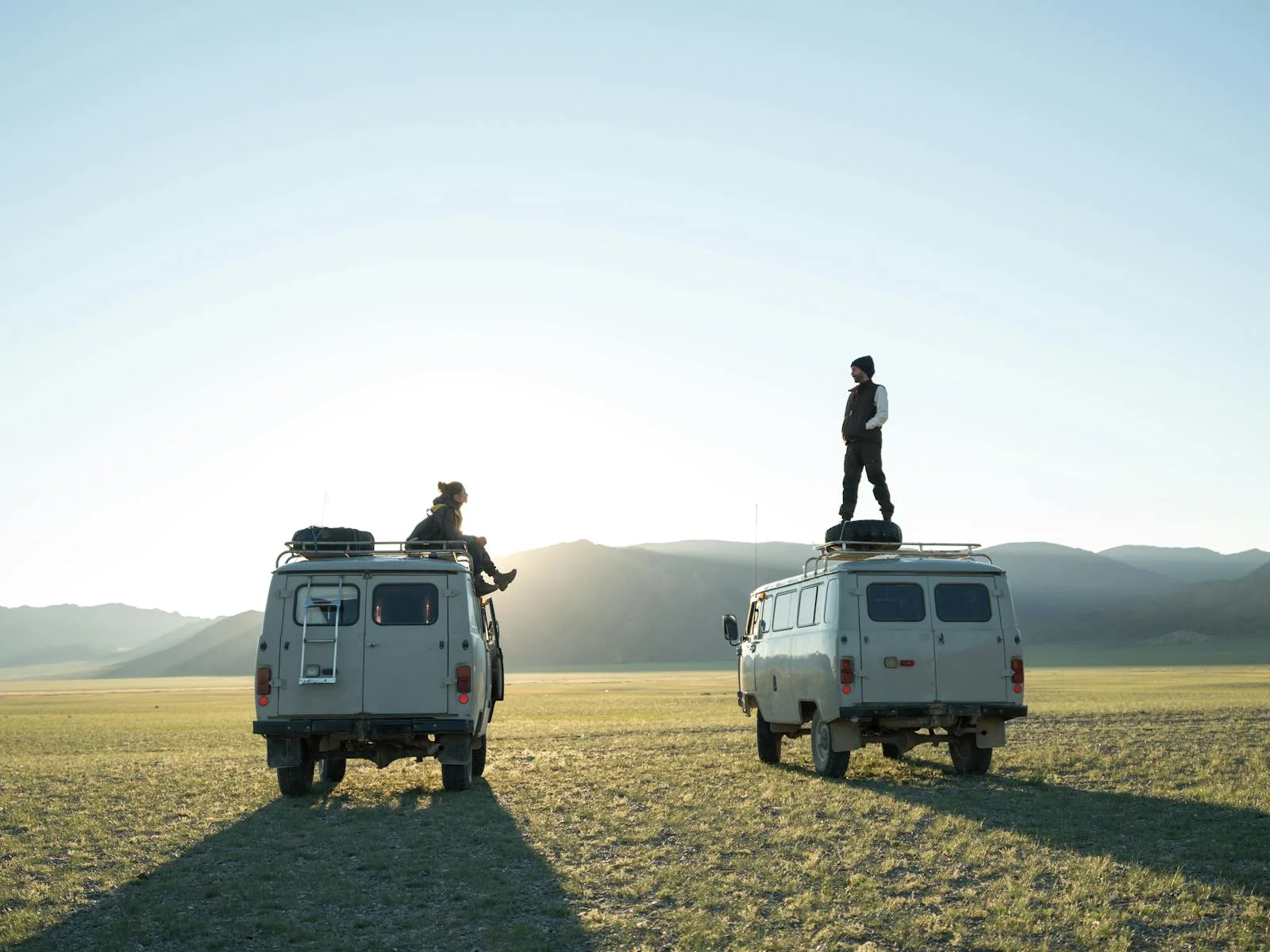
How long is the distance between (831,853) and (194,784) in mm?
11034

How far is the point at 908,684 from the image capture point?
1565 cm

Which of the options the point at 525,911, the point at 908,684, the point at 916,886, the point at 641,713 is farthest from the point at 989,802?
the point at 641,713

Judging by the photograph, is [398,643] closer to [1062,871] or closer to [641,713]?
[1062,871]

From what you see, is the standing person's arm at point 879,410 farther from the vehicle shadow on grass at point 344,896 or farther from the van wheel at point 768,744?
the vehicle shadow on grass at point 344,896

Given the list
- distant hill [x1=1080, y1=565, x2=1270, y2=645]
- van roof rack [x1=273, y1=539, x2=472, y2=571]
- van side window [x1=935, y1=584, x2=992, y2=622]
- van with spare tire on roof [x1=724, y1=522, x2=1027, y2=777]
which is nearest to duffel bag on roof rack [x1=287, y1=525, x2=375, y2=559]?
van roof rack [x1=273, y1=539, x2=472, y2=571]

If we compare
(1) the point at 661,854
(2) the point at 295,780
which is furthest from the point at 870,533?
(2) the point at 295,780

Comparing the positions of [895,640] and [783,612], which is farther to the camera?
[783,612]

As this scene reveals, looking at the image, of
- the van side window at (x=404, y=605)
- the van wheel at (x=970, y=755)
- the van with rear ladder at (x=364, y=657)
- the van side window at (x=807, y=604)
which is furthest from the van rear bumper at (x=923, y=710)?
the van side window at (x=404, y=605)

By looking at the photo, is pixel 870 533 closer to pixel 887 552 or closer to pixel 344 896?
pixel 887 552

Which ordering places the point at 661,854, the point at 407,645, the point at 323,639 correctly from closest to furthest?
the point at 661,854, the point at 323,639, the point at 407,645

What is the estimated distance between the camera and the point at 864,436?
59.2 ft

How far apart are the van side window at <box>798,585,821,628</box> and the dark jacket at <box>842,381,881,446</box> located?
251cm

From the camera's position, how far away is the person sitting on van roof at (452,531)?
17.7 m

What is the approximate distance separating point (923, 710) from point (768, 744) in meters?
4.12
